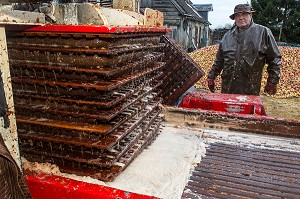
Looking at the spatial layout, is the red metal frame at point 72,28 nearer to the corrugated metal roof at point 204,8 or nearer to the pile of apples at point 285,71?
the pile of apples at point 285,71

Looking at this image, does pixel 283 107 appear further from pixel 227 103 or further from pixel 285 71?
pixel 227 103

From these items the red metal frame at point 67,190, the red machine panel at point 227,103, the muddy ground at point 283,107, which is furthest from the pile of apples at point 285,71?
the red metal frame at point 67,190

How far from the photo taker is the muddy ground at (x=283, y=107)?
9.73 m

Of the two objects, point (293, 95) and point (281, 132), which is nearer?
point (281, 132)

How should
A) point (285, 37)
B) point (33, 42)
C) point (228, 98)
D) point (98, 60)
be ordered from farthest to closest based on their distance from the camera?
point (285, 37), point (228, 98), point (33, 42), point (98, 60)

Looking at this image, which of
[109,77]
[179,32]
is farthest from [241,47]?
[179,32]

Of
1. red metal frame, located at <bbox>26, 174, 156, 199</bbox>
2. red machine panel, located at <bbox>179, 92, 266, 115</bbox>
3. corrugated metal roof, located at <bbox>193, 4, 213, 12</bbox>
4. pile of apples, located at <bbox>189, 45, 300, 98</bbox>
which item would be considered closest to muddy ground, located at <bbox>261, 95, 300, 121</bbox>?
pile of apples, located at <bbox>189, 45, 300, 98</bbox>

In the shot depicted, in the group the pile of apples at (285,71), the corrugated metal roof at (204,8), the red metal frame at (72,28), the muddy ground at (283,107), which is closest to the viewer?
the red metal frame at (72,28)

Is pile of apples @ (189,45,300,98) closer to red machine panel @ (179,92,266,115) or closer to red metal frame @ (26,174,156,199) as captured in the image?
red machine panel @ (179,92,266,115)

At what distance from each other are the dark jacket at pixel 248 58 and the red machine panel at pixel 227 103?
154cm

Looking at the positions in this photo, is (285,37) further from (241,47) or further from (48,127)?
(48,127)

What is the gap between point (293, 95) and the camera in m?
12.4

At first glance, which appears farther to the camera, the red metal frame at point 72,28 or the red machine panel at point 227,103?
the red machine panel at point 227,103

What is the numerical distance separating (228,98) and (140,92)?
1.79m
